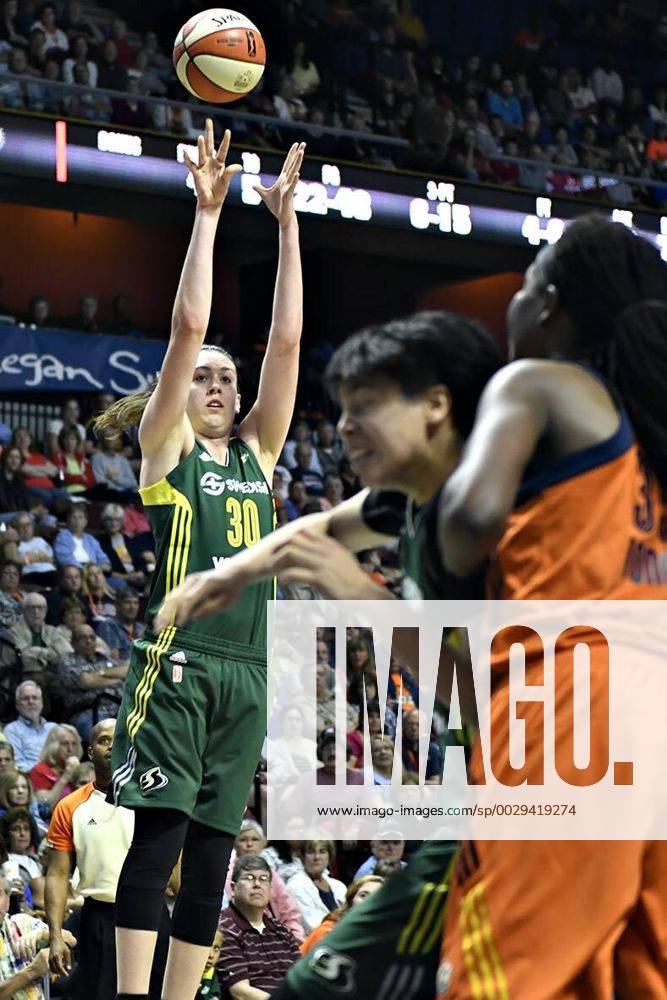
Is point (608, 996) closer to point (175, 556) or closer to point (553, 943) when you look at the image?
point (553, 943)

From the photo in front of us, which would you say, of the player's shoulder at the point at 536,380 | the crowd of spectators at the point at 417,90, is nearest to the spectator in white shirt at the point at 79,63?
A: the crowd of spectators at the point at 417,90

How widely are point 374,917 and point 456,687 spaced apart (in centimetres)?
47

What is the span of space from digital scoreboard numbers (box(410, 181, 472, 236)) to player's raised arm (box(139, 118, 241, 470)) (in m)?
11.9

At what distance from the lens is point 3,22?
674 inches

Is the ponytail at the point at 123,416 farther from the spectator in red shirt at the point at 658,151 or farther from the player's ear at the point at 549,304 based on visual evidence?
the spectator in red shirt at the point at 658,151

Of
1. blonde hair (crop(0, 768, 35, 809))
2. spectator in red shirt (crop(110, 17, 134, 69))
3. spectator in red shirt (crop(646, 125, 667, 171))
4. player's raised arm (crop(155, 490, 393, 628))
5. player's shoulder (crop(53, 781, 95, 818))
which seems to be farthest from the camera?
spectator in red shirt (crop(646, 125, 667, 171))

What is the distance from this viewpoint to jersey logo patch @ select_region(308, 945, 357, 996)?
2740 mm

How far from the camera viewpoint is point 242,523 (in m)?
5.12

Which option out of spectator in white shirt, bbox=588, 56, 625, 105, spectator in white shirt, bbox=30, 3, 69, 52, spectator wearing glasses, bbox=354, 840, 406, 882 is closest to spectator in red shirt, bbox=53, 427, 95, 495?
spectator in white shirt, bbox=30, 3, 69, 52

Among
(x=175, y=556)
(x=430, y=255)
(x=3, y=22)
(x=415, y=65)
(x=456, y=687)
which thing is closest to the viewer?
(x=456, y=687)

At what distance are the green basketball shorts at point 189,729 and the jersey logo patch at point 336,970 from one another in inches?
78.7

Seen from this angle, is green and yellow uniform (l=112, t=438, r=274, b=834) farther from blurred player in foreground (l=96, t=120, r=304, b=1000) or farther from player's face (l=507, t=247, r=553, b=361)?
player's face (l=507, t=247, r=553, b=361)

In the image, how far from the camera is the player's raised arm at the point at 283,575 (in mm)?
2689

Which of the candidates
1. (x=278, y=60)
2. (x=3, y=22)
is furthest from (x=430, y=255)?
(x=3, y=22)
